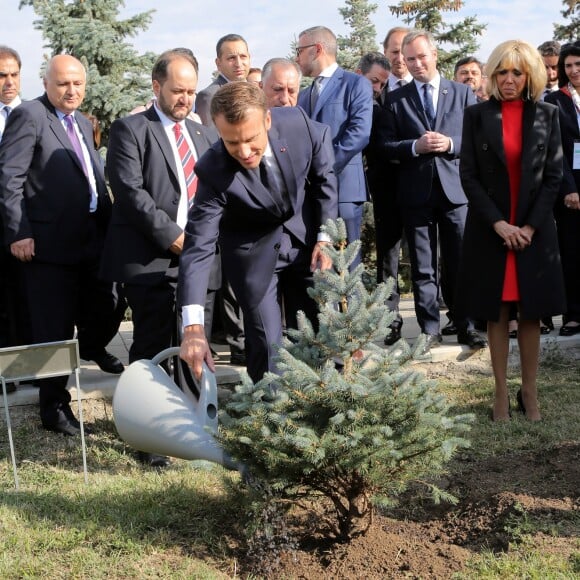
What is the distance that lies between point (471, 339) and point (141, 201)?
10.0 feet

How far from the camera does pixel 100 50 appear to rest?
1309cm

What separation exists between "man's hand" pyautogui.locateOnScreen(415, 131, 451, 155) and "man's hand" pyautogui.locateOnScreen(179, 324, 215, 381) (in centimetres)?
332

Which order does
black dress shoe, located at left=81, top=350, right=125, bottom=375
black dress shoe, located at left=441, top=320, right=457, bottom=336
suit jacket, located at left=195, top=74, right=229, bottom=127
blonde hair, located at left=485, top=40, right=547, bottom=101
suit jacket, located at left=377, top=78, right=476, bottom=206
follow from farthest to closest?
black dress shoe, located at left=441, top=320, right=457, bottom=336
suit jacket, located at left=195, top=74, right=229, bottom=127
suit jacket, located at left=377, top=78, right=476, bottom=206
black dress shoe, located at left=81, top=350, right=125, bottom=375
blonde hair, located at left=485, top=40, right=547, bottom=101

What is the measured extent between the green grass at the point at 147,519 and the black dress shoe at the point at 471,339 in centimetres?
137

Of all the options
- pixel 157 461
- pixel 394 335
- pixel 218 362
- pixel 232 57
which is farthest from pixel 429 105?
pixel 157 461

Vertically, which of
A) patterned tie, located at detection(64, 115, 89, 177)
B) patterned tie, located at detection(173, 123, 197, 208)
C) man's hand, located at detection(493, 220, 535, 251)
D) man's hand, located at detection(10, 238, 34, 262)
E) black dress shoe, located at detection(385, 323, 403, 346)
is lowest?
black dress shoe, located at detection(385, 323, 403, 346)

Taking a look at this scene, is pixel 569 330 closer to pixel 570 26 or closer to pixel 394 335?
pixel 394 335

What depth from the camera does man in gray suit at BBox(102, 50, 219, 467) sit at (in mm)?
4957

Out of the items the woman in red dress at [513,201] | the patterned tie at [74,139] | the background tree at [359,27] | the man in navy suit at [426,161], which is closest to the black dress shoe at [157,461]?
the patterned tie at [74,139]

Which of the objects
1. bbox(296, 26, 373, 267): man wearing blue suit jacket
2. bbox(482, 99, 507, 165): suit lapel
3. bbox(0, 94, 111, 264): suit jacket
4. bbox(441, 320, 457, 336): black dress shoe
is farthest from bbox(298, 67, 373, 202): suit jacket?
bbox(0, 94, 111, 264): suit jacket

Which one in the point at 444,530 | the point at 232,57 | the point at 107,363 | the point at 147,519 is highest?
the point at 232,57

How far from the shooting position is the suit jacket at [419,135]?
6480mm

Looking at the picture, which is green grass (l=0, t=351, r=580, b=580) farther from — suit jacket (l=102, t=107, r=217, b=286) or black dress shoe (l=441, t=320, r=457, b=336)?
black dress shoe (l=441, t=320, r=457, b=336)

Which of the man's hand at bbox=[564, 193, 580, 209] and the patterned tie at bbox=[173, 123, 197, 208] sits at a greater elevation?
the patterned tie at bbox=[173, 123, 197, 208]
